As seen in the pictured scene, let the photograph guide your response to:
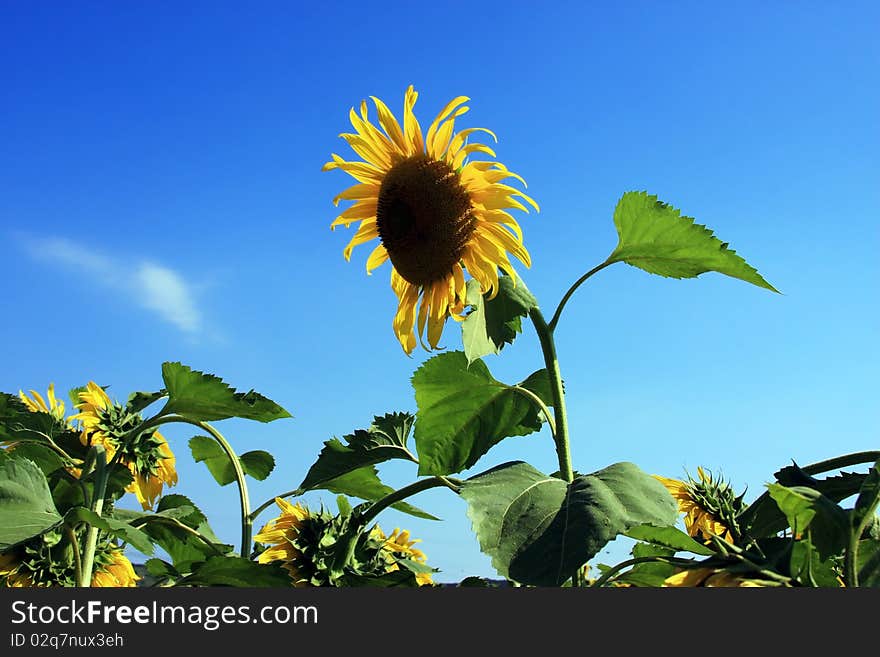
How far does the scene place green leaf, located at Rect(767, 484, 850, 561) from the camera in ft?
3.17

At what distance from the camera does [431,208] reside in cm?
220

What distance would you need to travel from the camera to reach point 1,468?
2186mm

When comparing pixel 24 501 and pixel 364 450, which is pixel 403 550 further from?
pixel 24 501

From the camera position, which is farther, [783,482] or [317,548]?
[317,548]

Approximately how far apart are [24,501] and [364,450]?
0.91 meters

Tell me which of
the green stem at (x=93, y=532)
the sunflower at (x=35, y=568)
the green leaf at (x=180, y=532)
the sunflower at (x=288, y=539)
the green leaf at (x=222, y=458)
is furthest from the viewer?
the green leaf at (x=222, y=458)

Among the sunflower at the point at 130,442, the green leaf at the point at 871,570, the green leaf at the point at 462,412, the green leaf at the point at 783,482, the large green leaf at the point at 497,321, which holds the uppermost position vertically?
the sunflower at the point at 130,442

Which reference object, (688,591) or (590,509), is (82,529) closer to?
(590,509)

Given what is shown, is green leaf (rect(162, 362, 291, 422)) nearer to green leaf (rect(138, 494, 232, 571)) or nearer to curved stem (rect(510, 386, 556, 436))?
green leaf (rect(138, 494, 232, 571))

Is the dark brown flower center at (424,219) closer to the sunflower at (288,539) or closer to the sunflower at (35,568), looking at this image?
the sunflower at (288,539)

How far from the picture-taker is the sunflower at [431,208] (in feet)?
6.88

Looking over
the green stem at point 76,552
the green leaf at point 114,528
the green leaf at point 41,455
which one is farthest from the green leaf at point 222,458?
the green leaf at point 114,528

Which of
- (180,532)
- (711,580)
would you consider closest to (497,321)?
(711,580)

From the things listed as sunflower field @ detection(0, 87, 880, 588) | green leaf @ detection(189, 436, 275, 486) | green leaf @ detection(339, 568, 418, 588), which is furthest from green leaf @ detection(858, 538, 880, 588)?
green leaf @ detection(189, 436, 275, 486)
